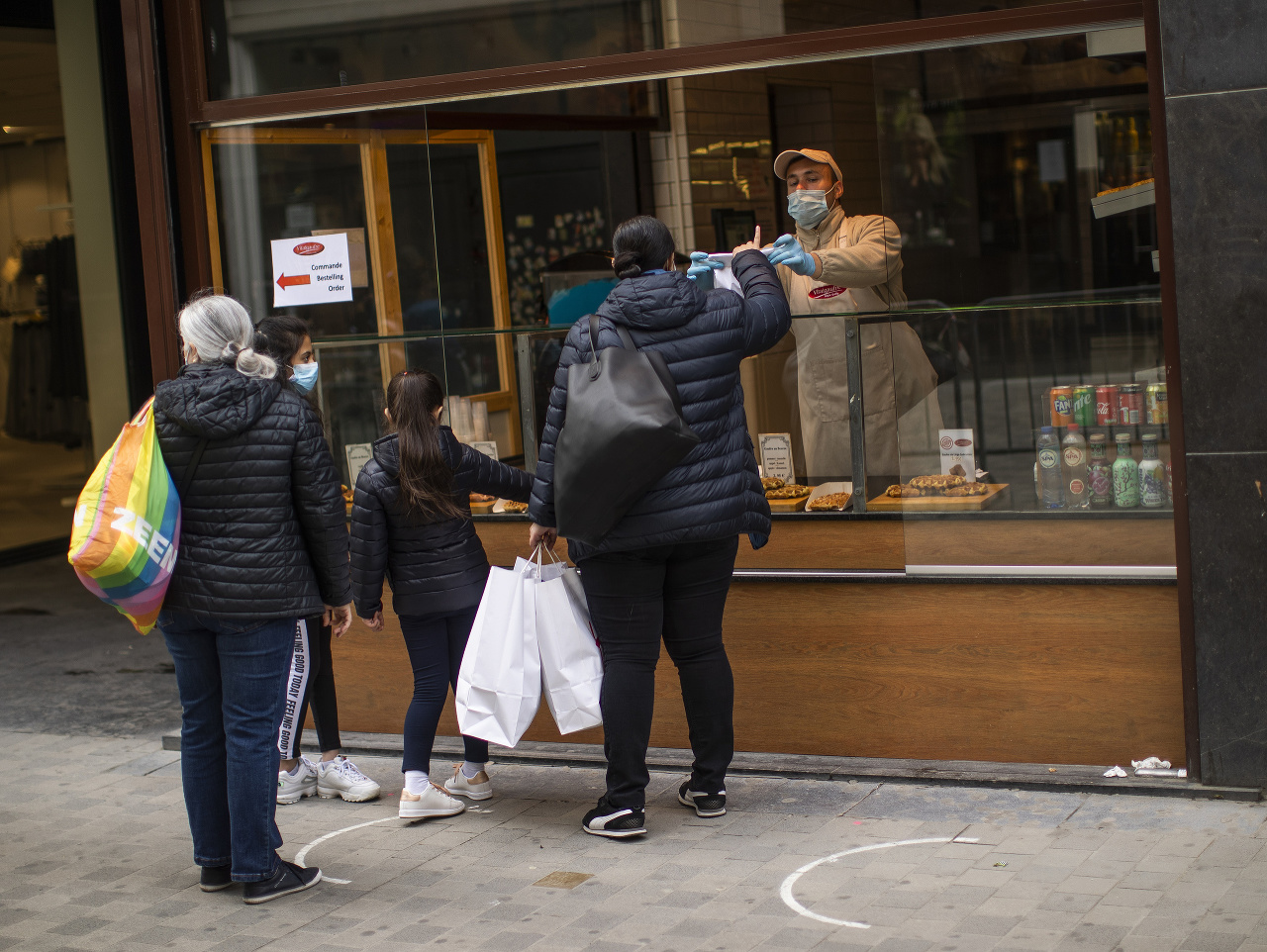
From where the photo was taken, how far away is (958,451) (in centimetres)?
500

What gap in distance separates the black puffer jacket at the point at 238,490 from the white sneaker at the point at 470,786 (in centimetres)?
116

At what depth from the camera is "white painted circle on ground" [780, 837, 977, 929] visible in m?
3.58

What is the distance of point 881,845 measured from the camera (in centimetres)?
412

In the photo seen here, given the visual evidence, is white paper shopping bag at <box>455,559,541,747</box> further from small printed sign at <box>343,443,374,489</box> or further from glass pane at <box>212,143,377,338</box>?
glass pane at <box>212,143,377,338</box>

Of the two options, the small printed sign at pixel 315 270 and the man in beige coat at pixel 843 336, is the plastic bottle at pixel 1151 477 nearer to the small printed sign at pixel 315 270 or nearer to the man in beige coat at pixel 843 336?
the man in beige coat at pixel 843 336

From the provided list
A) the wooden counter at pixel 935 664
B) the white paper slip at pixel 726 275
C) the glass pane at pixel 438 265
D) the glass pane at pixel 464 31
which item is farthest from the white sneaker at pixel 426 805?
the glass pane at pixel 464 31

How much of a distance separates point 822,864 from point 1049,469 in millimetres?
1720

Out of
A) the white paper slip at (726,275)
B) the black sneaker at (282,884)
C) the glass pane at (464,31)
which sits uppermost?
the glass pane at (464,31)

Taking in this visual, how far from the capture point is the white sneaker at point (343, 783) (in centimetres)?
495

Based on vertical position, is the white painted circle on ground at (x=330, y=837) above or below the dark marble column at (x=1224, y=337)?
below

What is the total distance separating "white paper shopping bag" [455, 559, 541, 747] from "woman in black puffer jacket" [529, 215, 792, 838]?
0.21 m

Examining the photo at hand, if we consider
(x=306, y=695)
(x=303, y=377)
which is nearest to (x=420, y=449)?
(x=303, y=377)

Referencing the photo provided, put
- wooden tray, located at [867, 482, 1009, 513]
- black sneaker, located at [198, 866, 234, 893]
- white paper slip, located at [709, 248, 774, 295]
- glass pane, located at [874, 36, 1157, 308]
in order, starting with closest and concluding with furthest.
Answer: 1. black sneaker, located at [198, 866, 234, 893]
2. white paper slip, located at [709, 248, 774, 295]
3. wooden tray, located at [867, 482, 1009, 513]
4. glass pane, located at [874, 36, 1157, 308]

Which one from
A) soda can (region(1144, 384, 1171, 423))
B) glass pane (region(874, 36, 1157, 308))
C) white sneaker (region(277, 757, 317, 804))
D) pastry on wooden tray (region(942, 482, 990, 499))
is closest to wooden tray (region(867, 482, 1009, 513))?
pastry on wooden tray (region(942, 482, 990, 499))
